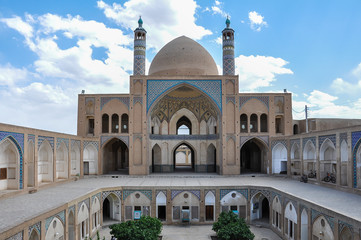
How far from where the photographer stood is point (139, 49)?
57.9ft

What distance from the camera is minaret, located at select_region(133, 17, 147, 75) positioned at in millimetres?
17406

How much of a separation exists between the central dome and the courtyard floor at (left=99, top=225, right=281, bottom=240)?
355 inches

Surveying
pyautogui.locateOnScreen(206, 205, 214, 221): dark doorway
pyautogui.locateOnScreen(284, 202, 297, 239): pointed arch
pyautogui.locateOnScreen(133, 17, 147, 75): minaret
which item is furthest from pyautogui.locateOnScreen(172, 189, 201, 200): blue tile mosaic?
pyautogui.locateOnScreen(133, 17, 147, 75): minaret

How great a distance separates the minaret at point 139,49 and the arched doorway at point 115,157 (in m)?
4.25

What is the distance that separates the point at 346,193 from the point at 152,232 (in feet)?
20.1

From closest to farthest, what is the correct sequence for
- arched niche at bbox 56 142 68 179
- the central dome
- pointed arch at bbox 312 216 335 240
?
pointed arch at bbox 312 216 335 240
arched niche at bbox 56 142 68 179
the central dome

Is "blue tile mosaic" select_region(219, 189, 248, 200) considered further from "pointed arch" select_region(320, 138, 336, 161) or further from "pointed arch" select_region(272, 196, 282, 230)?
"pointed arch" select_region(320, 138, 336, 161)

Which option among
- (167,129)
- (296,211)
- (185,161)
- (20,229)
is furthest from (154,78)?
(185,161)

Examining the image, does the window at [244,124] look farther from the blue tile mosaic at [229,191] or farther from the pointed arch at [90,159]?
the pointed arch at [90,159]

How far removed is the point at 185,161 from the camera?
27484 mm

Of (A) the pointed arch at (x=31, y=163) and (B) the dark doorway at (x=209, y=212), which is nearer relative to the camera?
(A) the pointed arch at (x=31, y=163)

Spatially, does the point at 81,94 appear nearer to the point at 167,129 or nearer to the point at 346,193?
the point at 167,129

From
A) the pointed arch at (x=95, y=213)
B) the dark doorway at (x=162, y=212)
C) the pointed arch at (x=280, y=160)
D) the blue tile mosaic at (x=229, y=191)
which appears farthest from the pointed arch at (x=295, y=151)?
the pointed arch at (x=95, y=213)

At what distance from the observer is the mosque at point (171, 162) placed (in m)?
8.10
